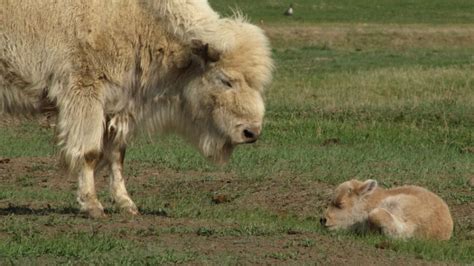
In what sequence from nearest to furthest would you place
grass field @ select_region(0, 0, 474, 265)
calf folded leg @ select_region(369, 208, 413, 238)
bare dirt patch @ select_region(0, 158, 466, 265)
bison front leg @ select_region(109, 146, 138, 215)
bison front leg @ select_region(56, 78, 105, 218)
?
bare dirt patch @ select_region(0, 158, 466, 265)
grass field @ select_region(0, 0, 474, 265)
calf folded leg @ select_region(369, 208, 413, 238)
bison front leg @ select_region(56, 78, 105, 218)
bison front leg @ select_region(109, 146, 138, 215)

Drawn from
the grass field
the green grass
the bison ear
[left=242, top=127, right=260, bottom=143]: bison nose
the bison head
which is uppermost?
the bison ear

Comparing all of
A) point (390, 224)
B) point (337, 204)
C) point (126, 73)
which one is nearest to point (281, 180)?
point (337, 204)

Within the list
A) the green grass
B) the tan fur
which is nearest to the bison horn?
the tan fur

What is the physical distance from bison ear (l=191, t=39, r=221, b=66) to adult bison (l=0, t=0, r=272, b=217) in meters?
0.01

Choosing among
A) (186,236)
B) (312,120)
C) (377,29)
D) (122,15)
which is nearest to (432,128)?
(312,120)

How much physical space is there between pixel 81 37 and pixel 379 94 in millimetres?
12194

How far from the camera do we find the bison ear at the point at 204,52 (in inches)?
439

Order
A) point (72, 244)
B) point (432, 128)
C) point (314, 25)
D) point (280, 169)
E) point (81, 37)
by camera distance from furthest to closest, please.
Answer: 1. point (314, 25)
2. point (432, 128)
3. point (280, 169)
4. point (81, 37)
5. point (72, 244)

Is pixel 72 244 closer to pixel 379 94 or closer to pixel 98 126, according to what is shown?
pixel 98 126

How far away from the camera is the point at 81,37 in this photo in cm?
1093

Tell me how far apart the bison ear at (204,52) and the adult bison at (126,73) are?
0.5 inches

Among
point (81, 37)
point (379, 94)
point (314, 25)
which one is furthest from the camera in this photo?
point (314, 25)

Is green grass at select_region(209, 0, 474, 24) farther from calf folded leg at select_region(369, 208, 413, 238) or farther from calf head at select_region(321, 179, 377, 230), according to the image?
calf folded leg at select_region(369, 208, 413, 238)

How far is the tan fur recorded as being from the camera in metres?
10.2
